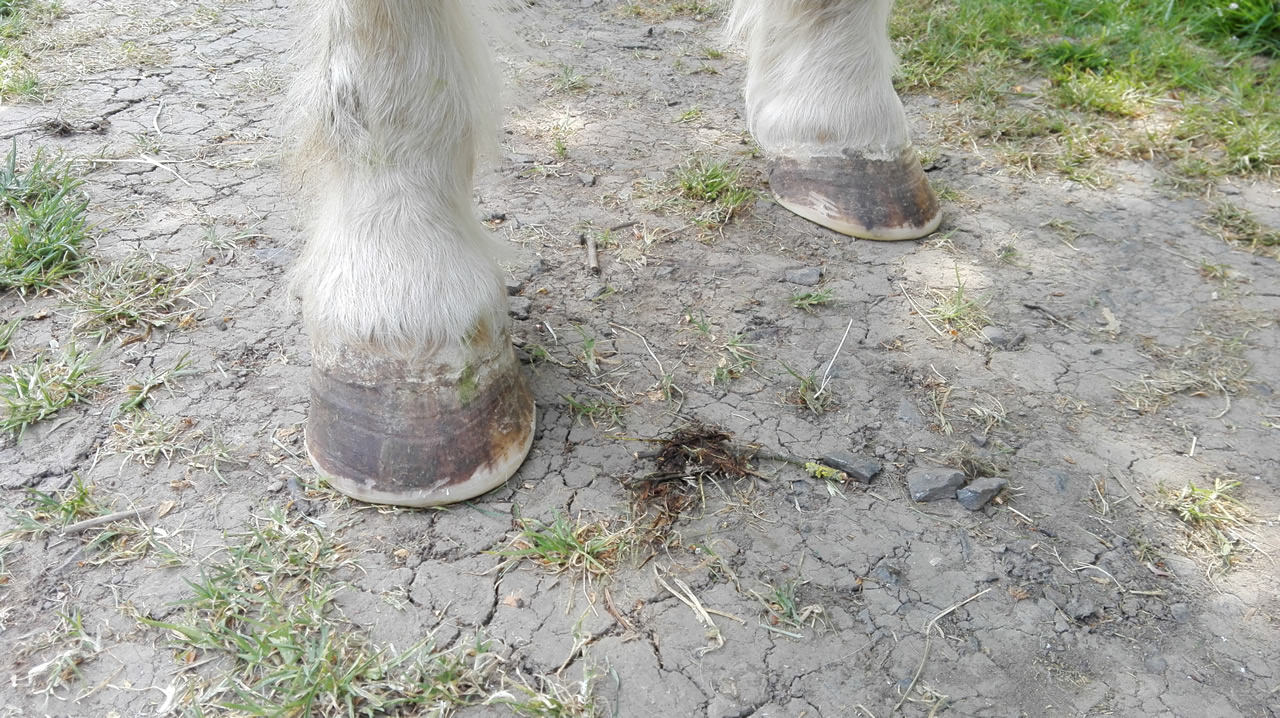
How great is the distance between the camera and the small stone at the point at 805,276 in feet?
7.11

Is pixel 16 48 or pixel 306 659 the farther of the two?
pixel 16 48

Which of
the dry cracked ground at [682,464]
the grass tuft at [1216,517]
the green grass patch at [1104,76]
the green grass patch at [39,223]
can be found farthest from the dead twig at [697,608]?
the green grass patch at [1104,76]

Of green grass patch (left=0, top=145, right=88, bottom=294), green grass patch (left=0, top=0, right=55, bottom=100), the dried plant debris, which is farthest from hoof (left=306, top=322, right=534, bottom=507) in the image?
green grass patch (left=0, top=0, right=55, bottom=100)

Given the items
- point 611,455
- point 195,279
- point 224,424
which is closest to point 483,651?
point 611,455

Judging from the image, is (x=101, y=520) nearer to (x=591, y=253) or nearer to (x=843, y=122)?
(x=591, y=253)

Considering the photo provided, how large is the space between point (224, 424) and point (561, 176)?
3.76 feet

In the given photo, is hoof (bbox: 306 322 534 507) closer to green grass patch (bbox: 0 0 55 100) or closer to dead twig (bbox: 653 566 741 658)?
dead twig (bbox: 653 566 741 658)

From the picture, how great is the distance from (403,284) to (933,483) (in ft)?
3.28

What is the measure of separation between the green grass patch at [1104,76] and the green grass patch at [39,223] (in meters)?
2.42

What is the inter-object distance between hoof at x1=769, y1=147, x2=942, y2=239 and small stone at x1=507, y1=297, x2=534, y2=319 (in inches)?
30.5

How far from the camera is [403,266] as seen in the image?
1523mm

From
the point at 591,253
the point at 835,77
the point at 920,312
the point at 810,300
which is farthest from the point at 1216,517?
the point at 591,253

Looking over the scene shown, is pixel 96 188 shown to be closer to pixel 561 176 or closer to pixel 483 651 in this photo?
pixel 561 176

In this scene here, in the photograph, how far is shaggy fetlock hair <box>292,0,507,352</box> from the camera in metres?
1.44
